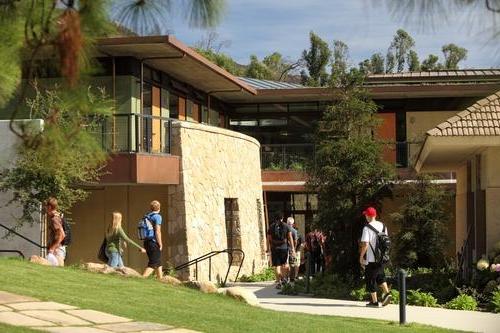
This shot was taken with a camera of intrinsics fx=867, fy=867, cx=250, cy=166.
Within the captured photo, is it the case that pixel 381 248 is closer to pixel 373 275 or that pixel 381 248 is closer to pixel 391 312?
pixel 373 275

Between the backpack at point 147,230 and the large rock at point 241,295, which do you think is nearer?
the large rock at point 241,295

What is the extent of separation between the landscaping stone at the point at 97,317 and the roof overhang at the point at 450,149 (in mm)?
8022

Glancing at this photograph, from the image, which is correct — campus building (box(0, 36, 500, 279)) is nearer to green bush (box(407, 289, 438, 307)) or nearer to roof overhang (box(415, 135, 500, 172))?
roof overhang (box(415, 135, 500, 172))

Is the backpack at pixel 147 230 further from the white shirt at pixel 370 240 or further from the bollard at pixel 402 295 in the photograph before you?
the bollard at pixel 402 295

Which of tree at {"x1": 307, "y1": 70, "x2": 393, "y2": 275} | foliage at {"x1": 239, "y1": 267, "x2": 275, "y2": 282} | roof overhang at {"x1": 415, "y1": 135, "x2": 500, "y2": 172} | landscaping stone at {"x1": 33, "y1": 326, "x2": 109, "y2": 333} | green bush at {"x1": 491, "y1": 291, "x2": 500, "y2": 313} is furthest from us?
foliage at {"x1": 239, "y1": 267, "x2": 275, "y2": 282}

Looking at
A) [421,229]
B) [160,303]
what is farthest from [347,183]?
[160,303]

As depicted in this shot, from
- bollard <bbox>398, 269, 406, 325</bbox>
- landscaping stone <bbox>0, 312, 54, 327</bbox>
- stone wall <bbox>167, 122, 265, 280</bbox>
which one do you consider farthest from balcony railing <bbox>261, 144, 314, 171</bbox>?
landscaping stone <bbox>0, 312, 54, 327</bbox>

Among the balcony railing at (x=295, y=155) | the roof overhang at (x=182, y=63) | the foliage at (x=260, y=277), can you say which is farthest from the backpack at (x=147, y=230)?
the balcony railing at (x=295, y=155)

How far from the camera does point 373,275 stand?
15.1 m

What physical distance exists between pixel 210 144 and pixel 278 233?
4.31 meters

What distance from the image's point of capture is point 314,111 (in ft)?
113

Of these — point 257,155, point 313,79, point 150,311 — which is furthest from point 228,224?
point 313,79

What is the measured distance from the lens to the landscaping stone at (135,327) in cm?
930

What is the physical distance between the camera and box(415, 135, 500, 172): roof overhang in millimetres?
15820
